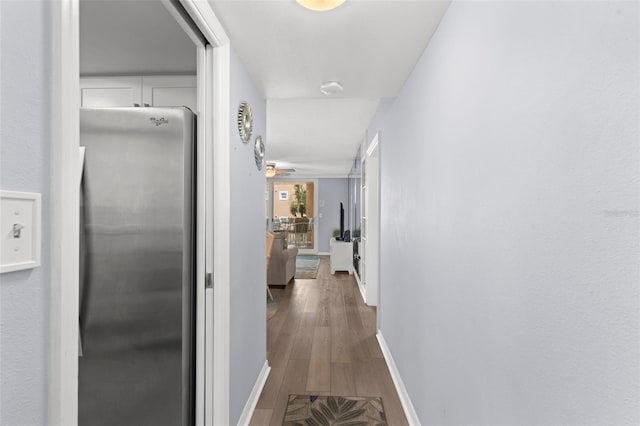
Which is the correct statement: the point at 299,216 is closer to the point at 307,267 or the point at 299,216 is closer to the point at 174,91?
the point at 307,267

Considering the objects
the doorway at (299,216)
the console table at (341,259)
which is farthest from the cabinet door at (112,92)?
the doorway at (299,216)

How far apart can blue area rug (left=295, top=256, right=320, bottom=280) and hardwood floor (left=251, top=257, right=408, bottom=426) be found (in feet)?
5.72

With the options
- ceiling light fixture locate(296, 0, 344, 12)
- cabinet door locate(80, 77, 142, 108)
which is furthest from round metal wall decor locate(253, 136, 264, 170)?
ceiling light fixture locate(296, 0, 344, 12)

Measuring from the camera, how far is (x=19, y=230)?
0.60m

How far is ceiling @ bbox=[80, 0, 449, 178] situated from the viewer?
1.58 metres

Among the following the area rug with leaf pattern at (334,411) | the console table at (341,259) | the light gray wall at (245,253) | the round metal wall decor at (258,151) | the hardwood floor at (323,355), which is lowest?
the area rug with leaf pattern at (334,411)

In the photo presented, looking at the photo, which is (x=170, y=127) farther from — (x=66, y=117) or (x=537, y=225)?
(x=537, y=225)

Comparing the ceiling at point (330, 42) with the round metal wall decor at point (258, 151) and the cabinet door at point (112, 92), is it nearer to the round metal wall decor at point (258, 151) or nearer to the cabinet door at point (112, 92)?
the round metal wall decor at point (258, 151)

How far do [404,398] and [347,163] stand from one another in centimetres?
599

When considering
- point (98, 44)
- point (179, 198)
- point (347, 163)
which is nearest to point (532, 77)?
point (179, 198)

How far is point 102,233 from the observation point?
1746mm

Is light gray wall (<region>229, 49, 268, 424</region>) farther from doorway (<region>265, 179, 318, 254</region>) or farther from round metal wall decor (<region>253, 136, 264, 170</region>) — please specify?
doorway (<region>265, 179, 318, 254</region>)

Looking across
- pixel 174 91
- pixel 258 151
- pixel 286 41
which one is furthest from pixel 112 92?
pixel 286 41

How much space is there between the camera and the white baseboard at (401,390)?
2109mm
